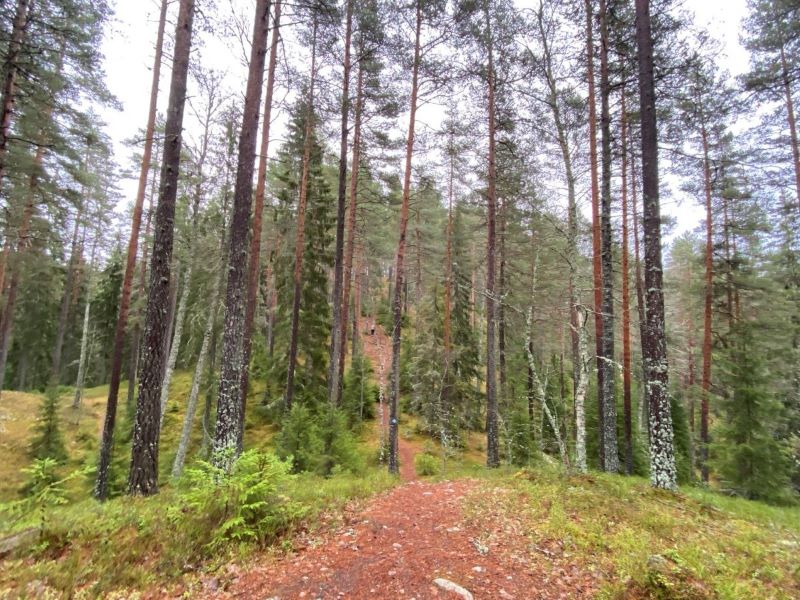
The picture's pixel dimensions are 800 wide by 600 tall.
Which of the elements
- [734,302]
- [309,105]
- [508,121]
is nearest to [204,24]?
[309,105]

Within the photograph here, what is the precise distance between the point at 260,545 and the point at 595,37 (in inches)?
564

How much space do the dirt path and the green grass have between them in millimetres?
374

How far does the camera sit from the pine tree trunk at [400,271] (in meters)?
10.5

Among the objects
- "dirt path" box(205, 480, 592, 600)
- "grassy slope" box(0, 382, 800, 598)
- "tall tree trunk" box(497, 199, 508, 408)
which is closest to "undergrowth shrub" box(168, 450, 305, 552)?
"grassy slope" box(0, 382, 800, 598)

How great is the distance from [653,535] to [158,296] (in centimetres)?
899

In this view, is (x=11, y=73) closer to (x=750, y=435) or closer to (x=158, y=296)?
(x=158, y=296)

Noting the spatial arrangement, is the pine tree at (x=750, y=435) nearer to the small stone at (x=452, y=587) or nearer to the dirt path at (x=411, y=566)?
the dirt path at (x=411, y=566)

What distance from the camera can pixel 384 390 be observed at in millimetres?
20234

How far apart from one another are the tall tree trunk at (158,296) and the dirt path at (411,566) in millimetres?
3773

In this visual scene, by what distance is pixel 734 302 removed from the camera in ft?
59.5

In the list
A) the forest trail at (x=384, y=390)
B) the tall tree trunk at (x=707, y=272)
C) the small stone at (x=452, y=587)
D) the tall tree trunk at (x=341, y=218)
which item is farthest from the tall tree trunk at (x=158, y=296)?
the tall tree trunk at (x=707, y=272)

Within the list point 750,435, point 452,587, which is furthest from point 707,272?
point 452,587

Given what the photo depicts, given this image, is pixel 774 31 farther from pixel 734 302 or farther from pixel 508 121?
pixel 734 302

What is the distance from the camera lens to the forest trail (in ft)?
→ 48.6
